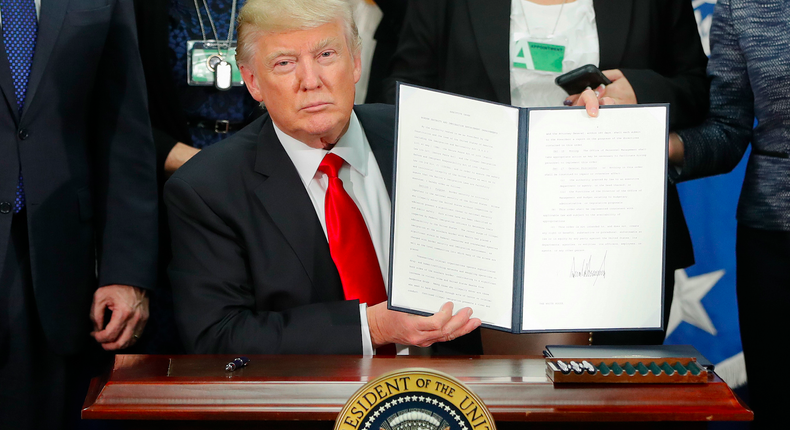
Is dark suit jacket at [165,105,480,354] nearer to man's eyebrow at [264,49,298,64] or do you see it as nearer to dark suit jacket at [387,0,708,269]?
man's eyebrow at [264,49,298,64]

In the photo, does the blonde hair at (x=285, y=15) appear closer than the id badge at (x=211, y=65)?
Yes

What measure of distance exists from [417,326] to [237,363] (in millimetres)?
366

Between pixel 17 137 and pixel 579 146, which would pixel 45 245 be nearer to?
pixel 17 137

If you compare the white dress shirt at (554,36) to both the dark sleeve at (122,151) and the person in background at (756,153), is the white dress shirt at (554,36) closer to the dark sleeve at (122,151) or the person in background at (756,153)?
the person in background at (756,153)

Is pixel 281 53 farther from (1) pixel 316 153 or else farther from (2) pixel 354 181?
(2) pixel 354 181

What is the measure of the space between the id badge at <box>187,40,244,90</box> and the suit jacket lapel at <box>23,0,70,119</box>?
0.49 metres

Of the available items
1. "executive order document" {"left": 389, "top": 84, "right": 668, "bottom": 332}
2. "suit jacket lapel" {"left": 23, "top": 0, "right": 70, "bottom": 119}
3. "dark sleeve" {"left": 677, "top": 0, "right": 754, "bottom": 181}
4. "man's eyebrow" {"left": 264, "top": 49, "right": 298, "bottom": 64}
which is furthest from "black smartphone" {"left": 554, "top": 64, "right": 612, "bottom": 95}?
"suit jacket lapel" {"left": 23, "top": 0, "right": 70, "bottom": 119}

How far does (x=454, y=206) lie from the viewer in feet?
4.78

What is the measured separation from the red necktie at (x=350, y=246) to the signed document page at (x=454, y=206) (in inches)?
13.1

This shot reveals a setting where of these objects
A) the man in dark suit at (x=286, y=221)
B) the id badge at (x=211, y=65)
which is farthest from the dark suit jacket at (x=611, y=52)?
the man in dark suit at (x=286, y=221)

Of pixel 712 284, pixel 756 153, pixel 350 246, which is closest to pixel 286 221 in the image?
pixel 350 246

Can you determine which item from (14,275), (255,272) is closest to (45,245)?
(14,275)

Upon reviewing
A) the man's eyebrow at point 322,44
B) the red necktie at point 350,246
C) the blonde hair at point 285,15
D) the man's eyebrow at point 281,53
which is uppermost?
the blonde hair at point 285,15

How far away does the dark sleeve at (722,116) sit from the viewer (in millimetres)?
2180
